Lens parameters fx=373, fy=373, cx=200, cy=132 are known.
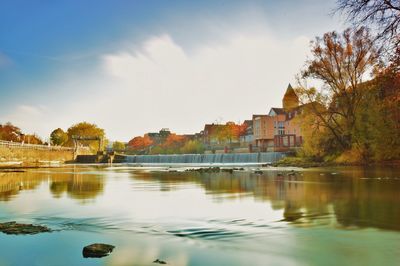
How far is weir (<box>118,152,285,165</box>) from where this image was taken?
5594 cm

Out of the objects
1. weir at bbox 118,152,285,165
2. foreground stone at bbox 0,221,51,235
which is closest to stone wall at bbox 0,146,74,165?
weir at bbox 118,152,285,165

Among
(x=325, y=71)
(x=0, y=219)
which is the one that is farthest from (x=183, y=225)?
(x=325, y=71)

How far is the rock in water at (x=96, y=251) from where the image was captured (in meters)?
4.52

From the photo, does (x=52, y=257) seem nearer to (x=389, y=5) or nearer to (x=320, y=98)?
(x=389, y=5)

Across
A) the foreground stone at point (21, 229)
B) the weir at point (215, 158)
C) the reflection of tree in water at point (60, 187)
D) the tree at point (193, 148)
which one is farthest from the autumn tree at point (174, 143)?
the foreground stone at point (21, 229)

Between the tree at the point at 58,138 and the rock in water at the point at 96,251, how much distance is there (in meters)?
119

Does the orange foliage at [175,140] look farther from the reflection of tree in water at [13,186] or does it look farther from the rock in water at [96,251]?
the rock in water at [96,251]

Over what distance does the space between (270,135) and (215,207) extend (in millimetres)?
91707

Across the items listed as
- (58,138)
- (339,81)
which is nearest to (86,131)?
(58,138)

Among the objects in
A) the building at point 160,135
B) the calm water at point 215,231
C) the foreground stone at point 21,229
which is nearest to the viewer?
the calm water at point 215,231

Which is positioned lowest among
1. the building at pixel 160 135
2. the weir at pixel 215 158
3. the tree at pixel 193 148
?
the weir at pixel 215 158

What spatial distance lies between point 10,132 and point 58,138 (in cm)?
1912

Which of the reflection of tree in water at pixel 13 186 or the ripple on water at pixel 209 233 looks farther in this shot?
the reflection of tree in water at pixel 13 186

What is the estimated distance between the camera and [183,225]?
658 centimetres
